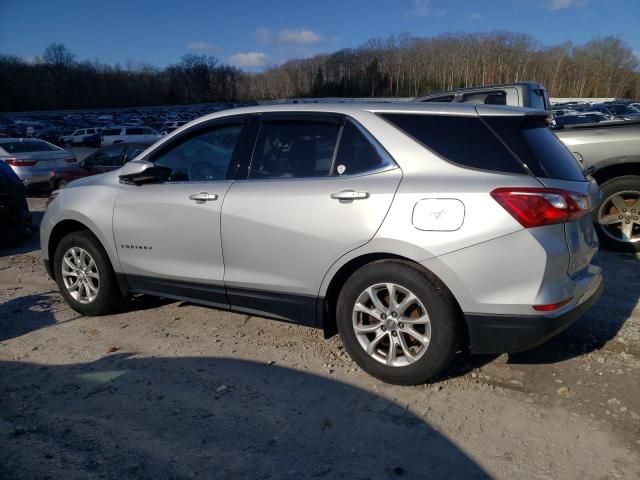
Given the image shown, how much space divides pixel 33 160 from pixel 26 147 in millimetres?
1011

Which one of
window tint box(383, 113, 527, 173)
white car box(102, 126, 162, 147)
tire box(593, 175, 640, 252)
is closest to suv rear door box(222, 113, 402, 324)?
window tint box(383, 113, 527, 173)

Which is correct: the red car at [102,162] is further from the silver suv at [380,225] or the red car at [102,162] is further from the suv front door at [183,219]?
the silver suv at [380,225]

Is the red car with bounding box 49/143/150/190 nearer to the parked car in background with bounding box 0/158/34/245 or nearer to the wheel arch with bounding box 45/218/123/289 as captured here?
the parked car in background with bounding box 0/158/34/245

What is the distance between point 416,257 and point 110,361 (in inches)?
93.2

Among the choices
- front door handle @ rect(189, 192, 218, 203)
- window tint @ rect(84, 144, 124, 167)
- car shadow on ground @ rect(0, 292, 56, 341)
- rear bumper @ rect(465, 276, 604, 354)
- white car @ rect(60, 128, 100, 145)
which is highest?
front door handle @ rect(189, 192, 218, 203)

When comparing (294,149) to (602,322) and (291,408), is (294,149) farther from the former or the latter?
(602,322)

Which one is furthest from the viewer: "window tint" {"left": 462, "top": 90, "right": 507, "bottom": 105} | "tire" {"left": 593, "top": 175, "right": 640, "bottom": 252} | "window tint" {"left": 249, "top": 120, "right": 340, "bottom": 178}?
"window tint" {"left": 462, "top": 90, "right": 507, "bottom": 105}

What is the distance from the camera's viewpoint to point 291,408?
10.1ft

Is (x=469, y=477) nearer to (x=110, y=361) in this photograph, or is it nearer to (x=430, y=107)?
(x=430, y=107)

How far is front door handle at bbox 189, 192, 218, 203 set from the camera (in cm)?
380

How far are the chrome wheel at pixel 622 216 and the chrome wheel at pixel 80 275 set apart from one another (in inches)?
220

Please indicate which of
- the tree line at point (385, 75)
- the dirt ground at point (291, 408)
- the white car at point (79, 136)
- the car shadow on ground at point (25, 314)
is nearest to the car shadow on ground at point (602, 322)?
the dirt ground at point (291, 408)

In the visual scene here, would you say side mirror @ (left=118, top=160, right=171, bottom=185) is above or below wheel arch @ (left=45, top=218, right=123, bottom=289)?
above

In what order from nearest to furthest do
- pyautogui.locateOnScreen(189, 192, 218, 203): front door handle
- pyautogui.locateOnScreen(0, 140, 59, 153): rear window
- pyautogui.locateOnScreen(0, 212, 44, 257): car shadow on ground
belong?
pyautogui.locateOnScreen(189, 192, 218, 203): front door handle
pyautogui.locateOnScreen(0, 212, 44, 257): car shadow on ground
pyautogui.locateOnScreen(0, 140, 59, 153): rear window
